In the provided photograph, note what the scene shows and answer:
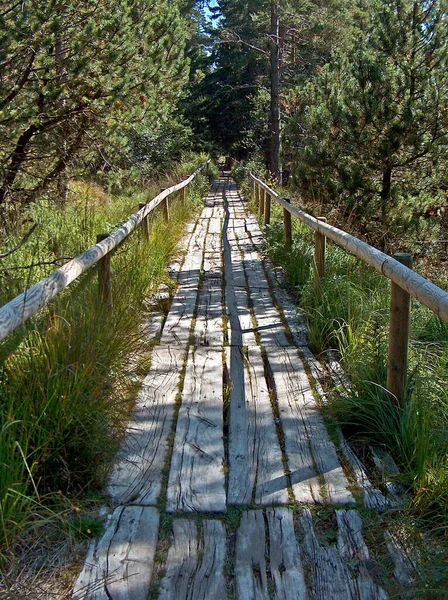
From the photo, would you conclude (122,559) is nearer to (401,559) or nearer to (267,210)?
(401,559)

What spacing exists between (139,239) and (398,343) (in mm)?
4242

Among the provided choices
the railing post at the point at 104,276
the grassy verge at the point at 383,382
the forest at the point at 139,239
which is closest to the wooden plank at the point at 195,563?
the forest at the point at 139,239

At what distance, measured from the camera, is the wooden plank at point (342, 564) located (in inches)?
90.5

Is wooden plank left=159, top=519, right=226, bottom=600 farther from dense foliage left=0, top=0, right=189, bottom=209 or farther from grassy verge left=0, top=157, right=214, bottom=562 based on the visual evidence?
dense foliage left=0, top=0, right=189, bottom=209

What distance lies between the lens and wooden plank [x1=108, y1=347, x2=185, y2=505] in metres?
2.94

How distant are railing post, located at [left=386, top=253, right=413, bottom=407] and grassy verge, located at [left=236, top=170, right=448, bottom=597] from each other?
0.23ft

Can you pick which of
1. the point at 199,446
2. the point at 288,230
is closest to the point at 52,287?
the point at 199,446

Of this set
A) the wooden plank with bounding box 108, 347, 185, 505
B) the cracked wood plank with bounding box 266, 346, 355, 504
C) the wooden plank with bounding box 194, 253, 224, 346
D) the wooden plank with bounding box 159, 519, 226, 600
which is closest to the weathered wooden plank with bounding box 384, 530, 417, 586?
the cracked wood plank with bounding box 266, 346, 355, 504

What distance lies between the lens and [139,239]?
7031 millimetres

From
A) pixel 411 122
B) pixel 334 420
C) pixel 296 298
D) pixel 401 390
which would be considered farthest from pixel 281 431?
pixel 411 122

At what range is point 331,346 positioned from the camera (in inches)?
197

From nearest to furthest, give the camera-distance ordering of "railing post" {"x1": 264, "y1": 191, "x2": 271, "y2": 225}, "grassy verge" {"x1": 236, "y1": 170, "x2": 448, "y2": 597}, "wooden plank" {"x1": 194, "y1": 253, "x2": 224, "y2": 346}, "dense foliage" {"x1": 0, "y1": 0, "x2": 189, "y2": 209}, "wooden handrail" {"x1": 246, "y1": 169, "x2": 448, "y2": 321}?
"wooden handrail" {"x1": 246, "y1": 169, "x2": 448, "y2": 321} < "grassy verge" {"x1": 236, "y1": 170, "x2": 448, "y2": 597} < "wooden plank" {"x1": 194, "y1": 253, "x2": 224, "y2": 346} < "dense foliage" {"x1": 0, "y1": 0, "x2": 189, "y2": 209} < "railing post" {"x1": 264, "y1": 191, "x2": 271, "y2": 225}

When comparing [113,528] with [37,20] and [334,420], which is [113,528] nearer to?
[334,420]

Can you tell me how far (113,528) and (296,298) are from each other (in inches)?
169
